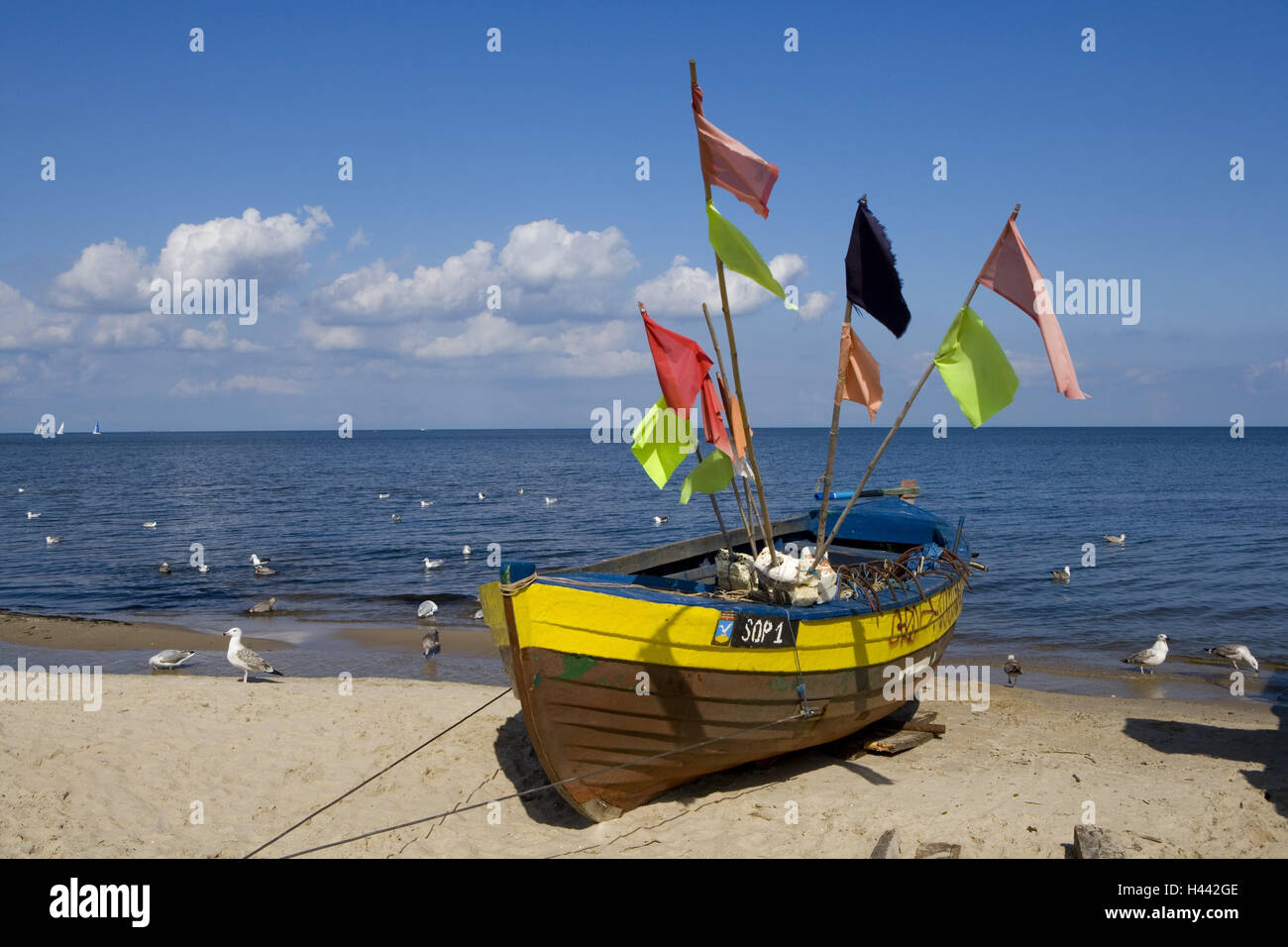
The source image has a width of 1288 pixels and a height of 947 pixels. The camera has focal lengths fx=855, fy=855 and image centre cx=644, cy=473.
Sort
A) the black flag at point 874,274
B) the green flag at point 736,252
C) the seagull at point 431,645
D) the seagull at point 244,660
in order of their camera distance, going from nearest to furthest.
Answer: the green flag at point 736,252 < the black flag at point 874,274 < the seagull at point 244,660 < the seagull at point 431,645

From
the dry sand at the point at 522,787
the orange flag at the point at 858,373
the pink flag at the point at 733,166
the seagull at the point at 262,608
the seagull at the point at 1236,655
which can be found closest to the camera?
the pink flag at the point at 733,166

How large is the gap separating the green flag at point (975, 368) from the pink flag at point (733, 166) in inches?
77.9

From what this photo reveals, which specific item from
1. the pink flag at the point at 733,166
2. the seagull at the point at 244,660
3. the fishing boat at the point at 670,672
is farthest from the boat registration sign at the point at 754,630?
the seagull at the point at 244,660

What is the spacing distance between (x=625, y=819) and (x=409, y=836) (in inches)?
73.6

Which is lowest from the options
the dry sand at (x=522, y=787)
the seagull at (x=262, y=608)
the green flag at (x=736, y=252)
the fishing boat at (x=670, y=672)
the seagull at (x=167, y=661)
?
the seagull at (x=262, y=608)

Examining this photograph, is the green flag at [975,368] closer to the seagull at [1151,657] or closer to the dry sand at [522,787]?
the dry sand at [522,787]

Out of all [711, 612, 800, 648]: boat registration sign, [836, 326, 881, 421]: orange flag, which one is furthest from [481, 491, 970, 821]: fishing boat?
[836, 326, 881, 421]: orange flag

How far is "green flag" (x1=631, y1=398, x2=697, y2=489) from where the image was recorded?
7.77 metres

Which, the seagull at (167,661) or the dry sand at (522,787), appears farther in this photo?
the seagull at (167,661)

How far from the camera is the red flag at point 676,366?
739cm

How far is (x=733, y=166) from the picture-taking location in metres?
6.84

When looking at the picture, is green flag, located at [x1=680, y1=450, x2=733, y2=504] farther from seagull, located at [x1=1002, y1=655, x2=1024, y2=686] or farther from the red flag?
seagull, located at [x1=1002, y1=655, x2=1024, y2=686]

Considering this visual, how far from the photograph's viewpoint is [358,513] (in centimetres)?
3950
